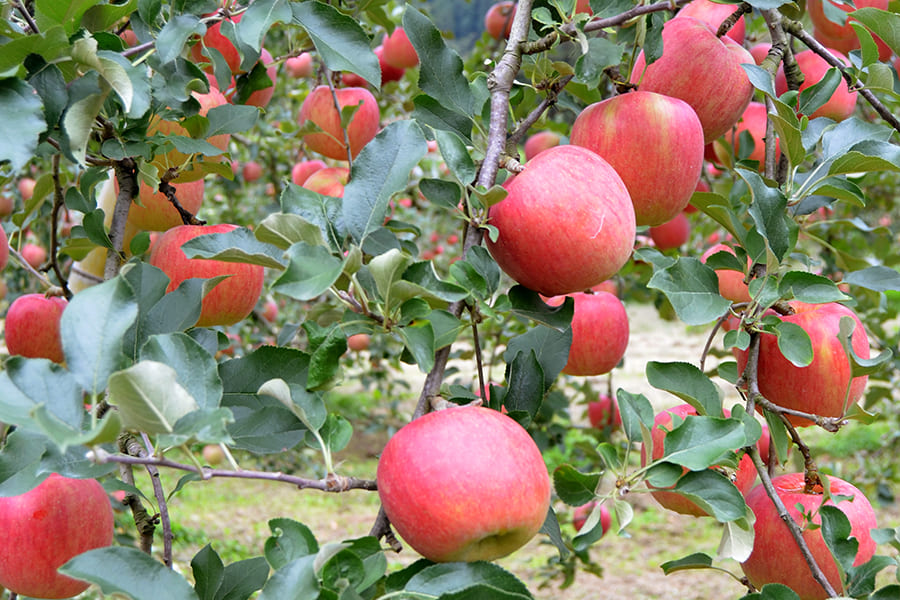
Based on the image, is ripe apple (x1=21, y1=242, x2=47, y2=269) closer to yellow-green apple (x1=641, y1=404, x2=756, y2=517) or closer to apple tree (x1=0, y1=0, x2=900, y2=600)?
apple tree (x1=0, y1=0, x2=900, y2=600)

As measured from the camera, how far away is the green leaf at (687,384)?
776 mm

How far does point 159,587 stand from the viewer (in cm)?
56

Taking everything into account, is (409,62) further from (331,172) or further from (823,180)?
(823,180)

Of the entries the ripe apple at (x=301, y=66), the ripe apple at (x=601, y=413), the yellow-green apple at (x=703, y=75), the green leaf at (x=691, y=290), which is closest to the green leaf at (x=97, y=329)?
the green leaf at (x=691, y=290)

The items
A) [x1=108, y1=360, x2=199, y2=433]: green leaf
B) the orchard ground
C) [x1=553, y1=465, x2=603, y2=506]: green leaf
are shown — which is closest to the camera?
[x1=108, y1=360, x2=199, y2=433]: green leaf

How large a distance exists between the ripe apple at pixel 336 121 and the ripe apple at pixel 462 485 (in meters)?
1.02

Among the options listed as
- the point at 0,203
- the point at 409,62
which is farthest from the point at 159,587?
the point at 0,203

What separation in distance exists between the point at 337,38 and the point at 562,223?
1.03ft

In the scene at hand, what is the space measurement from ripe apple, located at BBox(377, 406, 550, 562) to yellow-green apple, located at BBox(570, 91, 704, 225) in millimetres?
386

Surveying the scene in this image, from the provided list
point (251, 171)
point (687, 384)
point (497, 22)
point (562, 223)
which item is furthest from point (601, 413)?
point (562, 223)

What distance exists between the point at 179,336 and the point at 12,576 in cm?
49

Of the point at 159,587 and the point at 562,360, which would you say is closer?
the point at 159,587

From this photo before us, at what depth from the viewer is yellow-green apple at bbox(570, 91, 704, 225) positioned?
0.88 m

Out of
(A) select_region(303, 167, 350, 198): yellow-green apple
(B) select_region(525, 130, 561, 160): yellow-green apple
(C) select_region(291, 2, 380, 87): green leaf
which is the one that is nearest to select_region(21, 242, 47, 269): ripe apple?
(A) select_region(303, 167, 350, 198): yellow-green apple
